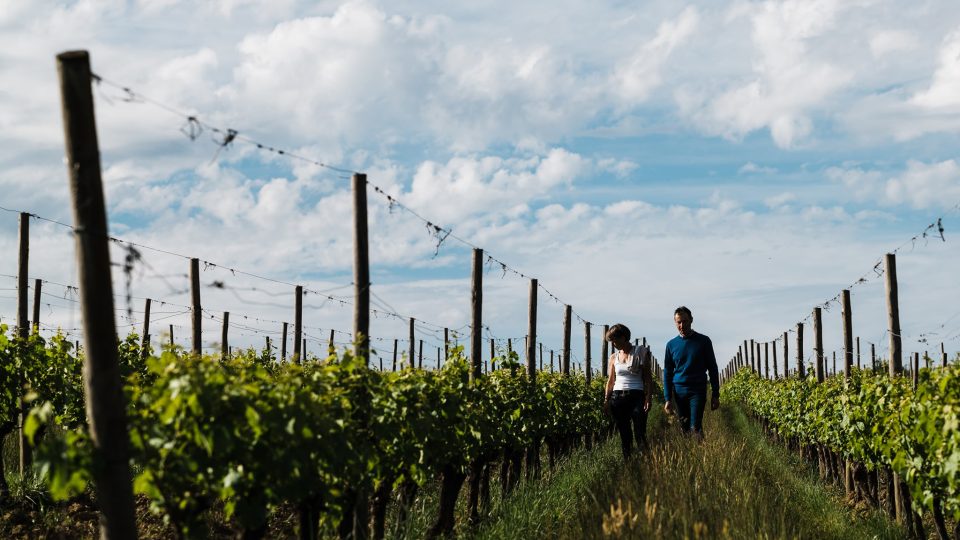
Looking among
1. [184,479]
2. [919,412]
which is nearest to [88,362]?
[184,479]

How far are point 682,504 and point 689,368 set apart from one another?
13.9ft

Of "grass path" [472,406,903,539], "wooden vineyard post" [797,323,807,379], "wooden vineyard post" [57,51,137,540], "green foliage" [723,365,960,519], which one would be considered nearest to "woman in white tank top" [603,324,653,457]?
"grass path" [472,406,903,539]

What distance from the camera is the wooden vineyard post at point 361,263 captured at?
738 centimetres

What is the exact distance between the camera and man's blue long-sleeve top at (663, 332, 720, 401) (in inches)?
433

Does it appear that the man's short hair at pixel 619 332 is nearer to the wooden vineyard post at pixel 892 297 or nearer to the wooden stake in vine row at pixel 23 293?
the wooden vineyard post at pixel 892 297

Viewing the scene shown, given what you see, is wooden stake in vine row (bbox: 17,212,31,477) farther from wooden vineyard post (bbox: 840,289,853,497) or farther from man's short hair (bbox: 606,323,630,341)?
wooden vineyard post (bbox: 840,289,853,497)

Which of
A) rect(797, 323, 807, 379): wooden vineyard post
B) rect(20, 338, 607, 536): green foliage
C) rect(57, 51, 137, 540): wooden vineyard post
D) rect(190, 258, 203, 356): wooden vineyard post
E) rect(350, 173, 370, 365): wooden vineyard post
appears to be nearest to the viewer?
rect(57, 51, 137, 540): wooden vineyard post

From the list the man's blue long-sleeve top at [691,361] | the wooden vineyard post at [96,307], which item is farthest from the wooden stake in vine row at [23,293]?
the wooden vineyard post at [96,307]

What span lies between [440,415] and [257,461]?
2.78 m

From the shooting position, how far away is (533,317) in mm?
15945

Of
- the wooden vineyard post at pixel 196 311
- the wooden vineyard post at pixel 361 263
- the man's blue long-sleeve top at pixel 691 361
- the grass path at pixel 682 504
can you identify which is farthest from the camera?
the wooden vineyard post at pixel 196 311

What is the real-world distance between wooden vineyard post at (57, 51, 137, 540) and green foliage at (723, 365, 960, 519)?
5.02m

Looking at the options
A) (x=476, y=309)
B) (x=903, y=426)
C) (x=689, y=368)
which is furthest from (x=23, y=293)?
(x=903, y=426)

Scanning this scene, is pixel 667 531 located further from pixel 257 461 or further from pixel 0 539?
pixel 0 539
